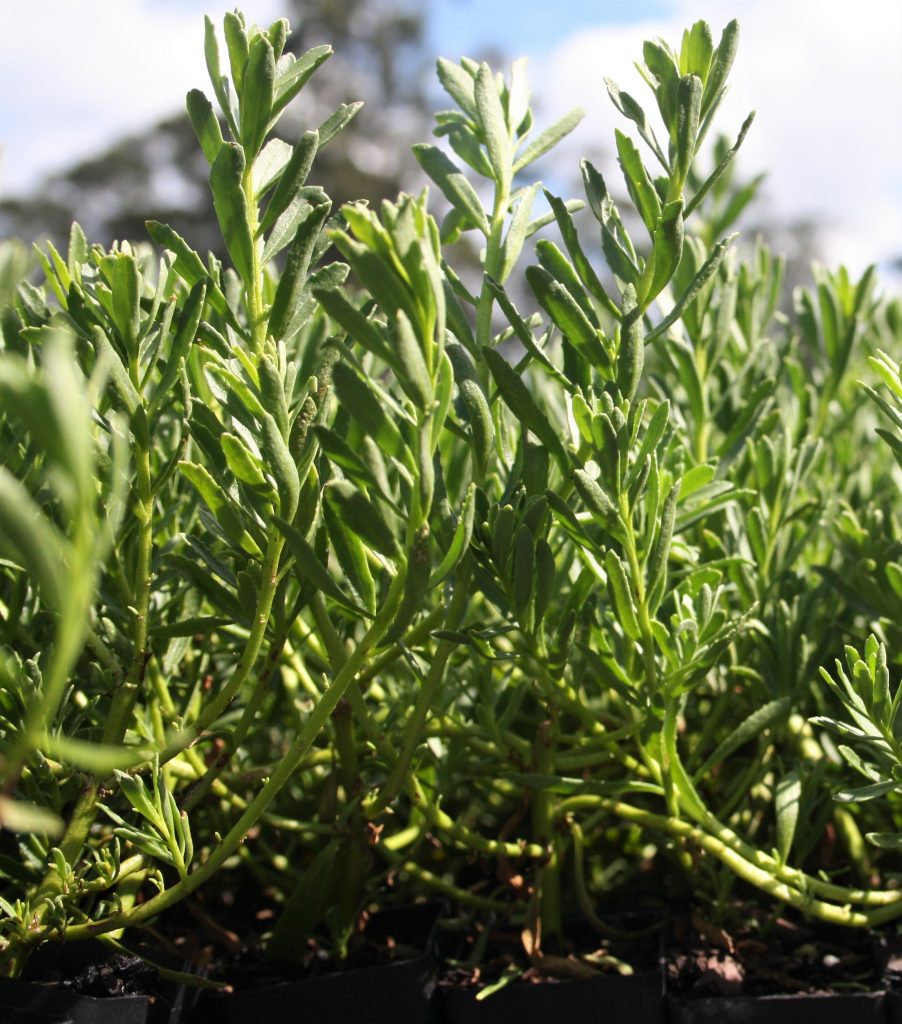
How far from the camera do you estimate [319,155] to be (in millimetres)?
17547

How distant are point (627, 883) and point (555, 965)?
0.18m

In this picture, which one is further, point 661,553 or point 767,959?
point 767,959

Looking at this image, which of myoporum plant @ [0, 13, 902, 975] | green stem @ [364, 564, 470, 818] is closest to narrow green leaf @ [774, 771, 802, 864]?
myoporum plant @ [0, 13, 902, 975]

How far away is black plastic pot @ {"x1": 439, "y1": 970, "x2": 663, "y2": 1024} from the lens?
681 mm

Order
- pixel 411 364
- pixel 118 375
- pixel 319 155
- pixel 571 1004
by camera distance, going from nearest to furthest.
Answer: pixel 411 364 → pixel 118 375 → pixel 571 1004 → pixel 319 155

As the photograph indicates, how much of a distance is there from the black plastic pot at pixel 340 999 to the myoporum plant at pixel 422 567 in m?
0.03

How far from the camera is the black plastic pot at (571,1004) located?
68cm

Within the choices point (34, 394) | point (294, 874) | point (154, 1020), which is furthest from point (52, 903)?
point (34, 394)

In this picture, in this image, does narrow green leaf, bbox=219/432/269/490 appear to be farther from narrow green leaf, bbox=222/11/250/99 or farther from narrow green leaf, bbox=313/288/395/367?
narrow green leaf, bbox=222/11/250/99

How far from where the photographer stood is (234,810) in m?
0.75

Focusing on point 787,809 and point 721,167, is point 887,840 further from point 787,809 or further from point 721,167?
point 721,167

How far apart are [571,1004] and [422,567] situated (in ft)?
1.16

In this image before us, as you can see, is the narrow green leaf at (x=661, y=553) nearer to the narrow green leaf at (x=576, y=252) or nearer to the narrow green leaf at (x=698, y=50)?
the narrow green leaf at (x=576, y=252)

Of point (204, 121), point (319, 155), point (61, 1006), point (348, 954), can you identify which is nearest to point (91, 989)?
point (61, 1006)
